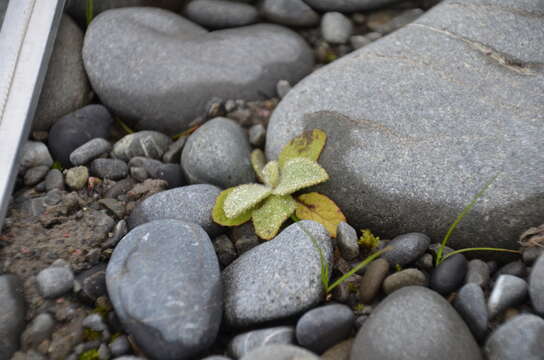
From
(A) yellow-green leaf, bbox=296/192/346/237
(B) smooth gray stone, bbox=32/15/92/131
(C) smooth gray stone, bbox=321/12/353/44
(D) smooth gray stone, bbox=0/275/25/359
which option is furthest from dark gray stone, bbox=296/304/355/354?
(C) smooth gray stone, bbox=321/12/353/44

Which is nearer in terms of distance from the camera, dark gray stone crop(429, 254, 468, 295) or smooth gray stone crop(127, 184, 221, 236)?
dark gray stone crop(429, 254, 468, 295)

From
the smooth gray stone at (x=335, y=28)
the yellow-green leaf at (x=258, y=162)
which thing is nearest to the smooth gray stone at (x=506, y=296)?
the yellow-green leaf at (x=258, y=162)

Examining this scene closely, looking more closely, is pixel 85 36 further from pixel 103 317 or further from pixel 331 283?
→ pixel 331 283

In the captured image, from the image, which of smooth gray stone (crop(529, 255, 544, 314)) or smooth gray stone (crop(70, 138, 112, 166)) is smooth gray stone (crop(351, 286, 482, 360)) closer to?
smooth gray stone (crop(529, 255, 544, 314))

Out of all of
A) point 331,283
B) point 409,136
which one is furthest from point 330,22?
point 331,283

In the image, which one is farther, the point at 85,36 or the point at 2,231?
the point at 85,36

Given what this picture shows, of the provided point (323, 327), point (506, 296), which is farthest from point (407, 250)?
point (323, 327)
